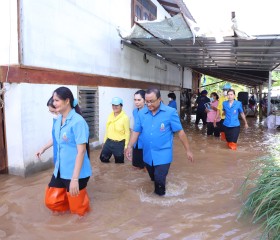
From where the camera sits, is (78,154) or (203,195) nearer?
Result: (78,154)

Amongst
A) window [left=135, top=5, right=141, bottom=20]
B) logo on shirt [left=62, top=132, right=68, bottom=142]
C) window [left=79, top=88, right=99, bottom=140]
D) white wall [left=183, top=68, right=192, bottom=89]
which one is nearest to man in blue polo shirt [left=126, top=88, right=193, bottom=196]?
logo on shirt [left=62, top=132, right=68, bottom=142]

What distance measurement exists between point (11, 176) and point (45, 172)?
1.97 ft

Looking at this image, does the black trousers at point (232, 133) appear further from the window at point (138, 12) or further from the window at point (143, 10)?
the window at point (138, 12)

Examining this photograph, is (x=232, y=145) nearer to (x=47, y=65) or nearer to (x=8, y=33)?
(x=47, y=65)

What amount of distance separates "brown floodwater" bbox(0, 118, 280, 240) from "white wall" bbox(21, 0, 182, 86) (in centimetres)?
222

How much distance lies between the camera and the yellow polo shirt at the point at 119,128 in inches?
229

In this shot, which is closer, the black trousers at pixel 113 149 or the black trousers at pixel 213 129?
the black trousers at pixel 113 149

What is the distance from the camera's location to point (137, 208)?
411 cm

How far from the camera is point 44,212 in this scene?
3.93m

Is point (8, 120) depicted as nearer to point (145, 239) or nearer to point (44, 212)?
point (44, 212)

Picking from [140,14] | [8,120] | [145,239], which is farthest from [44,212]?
[140,14]

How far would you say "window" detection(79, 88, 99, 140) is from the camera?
7.46 meters

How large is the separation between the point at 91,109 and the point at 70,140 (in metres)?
4.49

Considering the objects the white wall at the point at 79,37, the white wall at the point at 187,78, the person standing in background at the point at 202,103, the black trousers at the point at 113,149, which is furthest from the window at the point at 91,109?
the white wall at the point at 187,78
